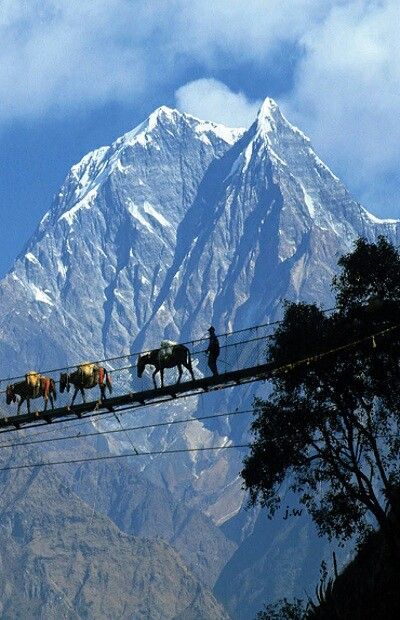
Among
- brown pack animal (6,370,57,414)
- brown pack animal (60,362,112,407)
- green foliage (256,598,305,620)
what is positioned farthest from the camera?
green foliage (256,598,305,620)

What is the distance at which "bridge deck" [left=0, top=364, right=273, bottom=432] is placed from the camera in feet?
178

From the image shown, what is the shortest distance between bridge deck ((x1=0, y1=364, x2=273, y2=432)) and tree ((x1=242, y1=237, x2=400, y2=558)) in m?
7.33

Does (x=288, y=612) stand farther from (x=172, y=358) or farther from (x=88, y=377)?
(x=88, y=377)

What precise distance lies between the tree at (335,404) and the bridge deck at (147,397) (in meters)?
7.33

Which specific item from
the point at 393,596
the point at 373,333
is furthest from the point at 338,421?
the point at 393,596

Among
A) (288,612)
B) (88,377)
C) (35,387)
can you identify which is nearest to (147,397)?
(88,377)

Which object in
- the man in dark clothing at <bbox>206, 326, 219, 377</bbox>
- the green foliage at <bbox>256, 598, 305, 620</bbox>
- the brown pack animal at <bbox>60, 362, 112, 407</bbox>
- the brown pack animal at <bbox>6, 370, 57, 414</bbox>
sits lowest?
the green foliage at <bbox>256, 598, 305, 620</bbox>

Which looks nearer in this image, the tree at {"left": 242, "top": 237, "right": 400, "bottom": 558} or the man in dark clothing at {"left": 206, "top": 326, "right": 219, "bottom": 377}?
the man in dark clothing at {"left": 206, "top": 326, "right": 219, "bottom": 377}

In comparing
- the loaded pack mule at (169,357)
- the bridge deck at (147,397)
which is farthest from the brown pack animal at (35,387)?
the bridge deck at (147,397)

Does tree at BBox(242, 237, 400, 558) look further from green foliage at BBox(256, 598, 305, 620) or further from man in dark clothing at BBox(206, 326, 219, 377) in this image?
green foliage at BBox(256, 598, 305, 620)

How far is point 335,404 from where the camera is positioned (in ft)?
216

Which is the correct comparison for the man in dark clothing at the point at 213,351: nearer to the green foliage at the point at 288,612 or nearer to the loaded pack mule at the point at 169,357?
the loaded pack mule at the point at 169,357

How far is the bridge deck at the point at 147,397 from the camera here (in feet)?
178

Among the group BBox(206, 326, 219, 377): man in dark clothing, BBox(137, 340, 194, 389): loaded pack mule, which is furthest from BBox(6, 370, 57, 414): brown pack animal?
BBox(206, 326, 219, 377): man in dark clothing
